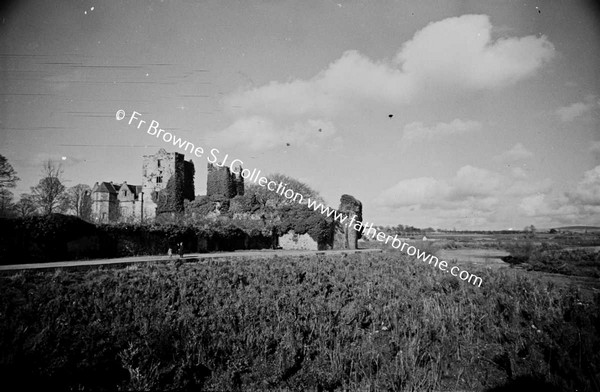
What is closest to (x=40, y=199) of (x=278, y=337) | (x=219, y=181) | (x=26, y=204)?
(x=26, y=204)

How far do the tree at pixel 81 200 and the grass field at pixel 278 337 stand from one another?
4960cm

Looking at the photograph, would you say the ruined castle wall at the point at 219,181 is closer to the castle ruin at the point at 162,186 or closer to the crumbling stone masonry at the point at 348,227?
the castle ruin at the point at 162,186

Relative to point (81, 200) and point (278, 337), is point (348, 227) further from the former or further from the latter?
point (81, 200)

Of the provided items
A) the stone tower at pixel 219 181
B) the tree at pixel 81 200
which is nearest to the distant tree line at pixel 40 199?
the tree at pixel 81 200

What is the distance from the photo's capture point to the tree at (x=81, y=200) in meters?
50.5

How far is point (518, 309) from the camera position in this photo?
27.8ft

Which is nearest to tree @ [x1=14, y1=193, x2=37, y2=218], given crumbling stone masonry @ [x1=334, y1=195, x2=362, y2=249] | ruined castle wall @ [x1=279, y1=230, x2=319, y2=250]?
ruined castle wall @ [x1=279, y1=230, x2=319, y2=250]

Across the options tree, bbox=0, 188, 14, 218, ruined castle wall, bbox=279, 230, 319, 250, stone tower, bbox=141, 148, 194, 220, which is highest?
stone tower, bbox=141, 148, 194, 220

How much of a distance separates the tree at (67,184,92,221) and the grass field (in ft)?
163

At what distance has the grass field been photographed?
4480mm

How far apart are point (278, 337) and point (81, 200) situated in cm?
6054

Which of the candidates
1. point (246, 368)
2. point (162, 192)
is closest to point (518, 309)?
point (246, 368)

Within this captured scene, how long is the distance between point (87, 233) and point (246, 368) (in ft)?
74.6

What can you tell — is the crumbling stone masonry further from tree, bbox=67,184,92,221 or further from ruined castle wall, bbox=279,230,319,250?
tree, bbox=67,184,92,221
